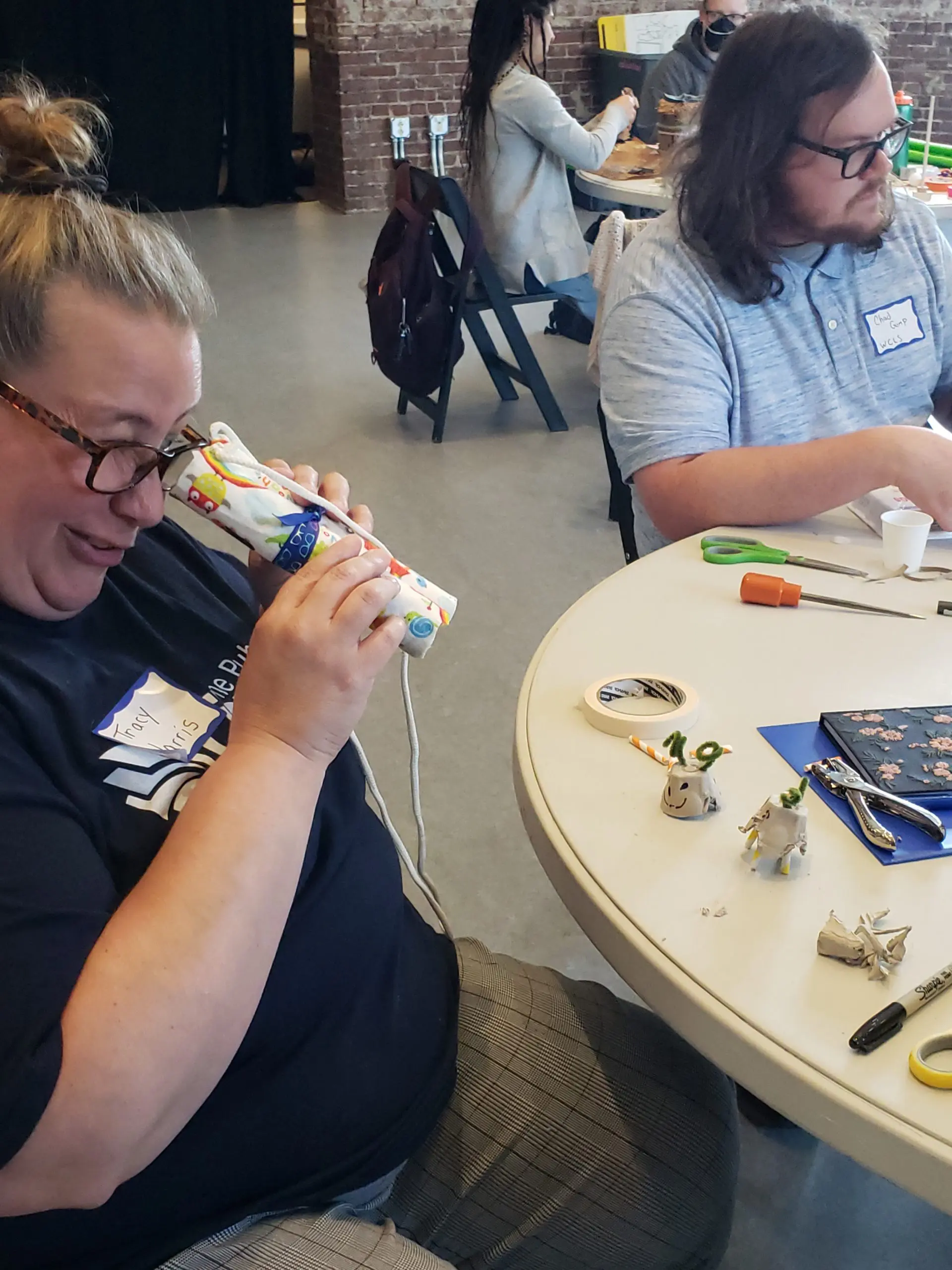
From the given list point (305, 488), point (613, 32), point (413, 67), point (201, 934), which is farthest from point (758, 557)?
point (613, 32)

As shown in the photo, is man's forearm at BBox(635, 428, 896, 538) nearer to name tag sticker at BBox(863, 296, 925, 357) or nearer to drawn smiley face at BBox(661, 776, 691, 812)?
name tag sticker at BBox(863, 296, 925, 357)

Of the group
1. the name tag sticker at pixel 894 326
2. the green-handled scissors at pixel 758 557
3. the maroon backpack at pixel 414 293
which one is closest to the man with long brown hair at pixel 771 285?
the name tag sticker at pixel 894 326

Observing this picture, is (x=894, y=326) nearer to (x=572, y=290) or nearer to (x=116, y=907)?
(x=116, y=907)

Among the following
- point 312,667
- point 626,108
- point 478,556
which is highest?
point 626,108

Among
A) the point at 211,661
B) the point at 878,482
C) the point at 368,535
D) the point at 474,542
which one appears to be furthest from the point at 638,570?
the point at 474,542

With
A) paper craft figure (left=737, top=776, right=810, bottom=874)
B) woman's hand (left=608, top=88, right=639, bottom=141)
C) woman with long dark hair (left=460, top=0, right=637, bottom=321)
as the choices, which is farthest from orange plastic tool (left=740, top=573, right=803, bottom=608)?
woman's hand (left=608, top=88, right=639, bottom=141)

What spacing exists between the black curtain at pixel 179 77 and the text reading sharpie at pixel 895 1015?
7.39 meters

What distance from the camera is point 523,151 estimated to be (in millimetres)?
4062

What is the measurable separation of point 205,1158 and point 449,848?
50.7 inches

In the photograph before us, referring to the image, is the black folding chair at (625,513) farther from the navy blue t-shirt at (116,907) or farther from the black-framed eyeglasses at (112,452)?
the black-framed eyeglasses at (112,452)

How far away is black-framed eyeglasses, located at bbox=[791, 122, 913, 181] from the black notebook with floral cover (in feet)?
2.89

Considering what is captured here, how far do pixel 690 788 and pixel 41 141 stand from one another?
719mm

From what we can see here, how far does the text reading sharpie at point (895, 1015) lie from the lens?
0.70 m

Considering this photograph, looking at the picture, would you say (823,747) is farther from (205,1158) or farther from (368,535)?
(205,1158)
